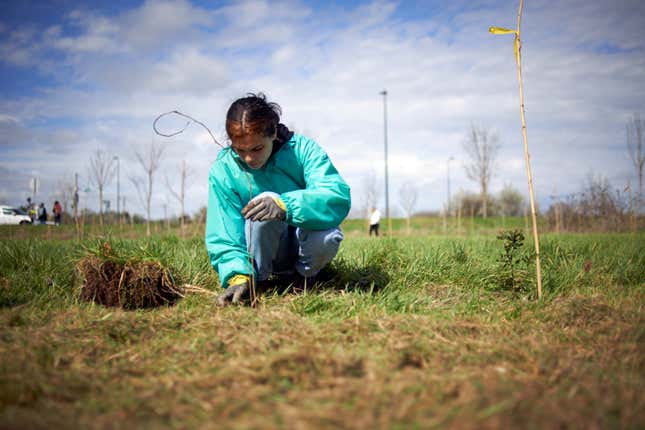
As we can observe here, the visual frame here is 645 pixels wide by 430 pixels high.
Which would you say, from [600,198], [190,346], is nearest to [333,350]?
[190,346]

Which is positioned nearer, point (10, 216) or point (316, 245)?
point (316, 245)

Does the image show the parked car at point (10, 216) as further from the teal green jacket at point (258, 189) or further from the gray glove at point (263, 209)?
the gray glove at point (263, 209)

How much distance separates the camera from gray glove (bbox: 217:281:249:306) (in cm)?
232

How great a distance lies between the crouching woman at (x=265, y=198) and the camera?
7.51 feet

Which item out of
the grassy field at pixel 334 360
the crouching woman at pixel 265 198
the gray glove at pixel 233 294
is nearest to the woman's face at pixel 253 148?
the crouching woman at pixel 265 198

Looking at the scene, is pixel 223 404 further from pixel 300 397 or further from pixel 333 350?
pixel 333 350

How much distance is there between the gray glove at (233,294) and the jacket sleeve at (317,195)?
0.49 metres

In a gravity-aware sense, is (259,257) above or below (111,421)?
above

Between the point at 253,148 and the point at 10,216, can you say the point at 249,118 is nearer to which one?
the point at 253,148

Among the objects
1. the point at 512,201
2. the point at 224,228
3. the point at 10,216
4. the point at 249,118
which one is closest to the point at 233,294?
the point at 224,228

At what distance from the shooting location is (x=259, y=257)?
255cm

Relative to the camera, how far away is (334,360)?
1363 mm

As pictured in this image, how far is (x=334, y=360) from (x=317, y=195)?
1161mm

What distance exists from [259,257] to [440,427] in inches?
68.6
